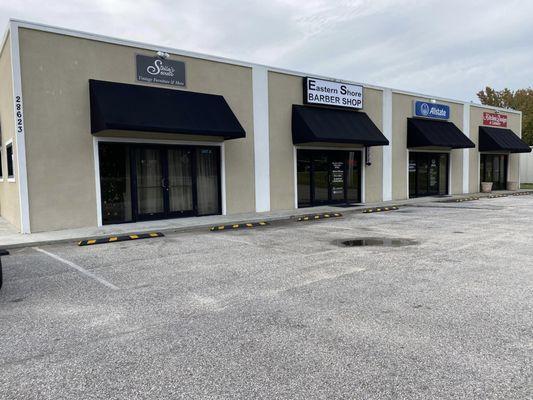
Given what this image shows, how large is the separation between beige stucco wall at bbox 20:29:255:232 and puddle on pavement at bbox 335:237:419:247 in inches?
267

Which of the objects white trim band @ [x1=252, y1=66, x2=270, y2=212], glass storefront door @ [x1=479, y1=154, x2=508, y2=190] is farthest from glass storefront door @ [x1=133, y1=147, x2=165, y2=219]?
glass storefront door @ [x1=479, y1=154, x2=508, y2=190]

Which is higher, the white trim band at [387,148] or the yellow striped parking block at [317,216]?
the white trim band at [387,148]

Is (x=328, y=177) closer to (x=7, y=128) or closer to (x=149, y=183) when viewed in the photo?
(x=149, y=183)

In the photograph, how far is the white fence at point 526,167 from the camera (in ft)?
112

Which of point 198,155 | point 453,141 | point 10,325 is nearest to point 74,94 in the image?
point 198,155

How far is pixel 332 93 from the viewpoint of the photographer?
55.6 feet

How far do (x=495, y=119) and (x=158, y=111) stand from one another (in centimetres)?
2222

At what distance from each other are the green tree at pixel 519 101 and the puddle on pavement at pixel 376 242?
4518 cm

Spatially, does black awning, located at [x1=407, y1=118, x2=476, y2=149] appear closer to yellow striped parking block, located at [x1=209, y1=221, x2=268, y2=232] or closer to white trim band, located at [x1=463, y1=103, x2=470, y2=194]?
white trim band, located at [x1=463, y1=103, x2=470, y2=194]

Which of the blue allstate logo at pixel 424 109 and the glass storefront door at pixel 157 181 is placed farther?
the blue allstate logo at pixel 424 109

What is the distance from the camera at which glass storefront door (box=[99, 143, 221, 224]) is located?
12.4 meters

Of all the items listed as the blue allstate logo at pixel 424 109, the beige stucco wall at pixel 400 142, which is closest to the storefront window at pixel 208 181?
the beige stucco wall at pixel 400 142

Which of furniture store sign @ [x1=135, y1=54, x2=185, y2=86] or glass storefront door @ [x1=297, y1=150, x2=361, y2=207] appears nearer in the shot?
furniture store sign @ [x1=135, y1=54, x2=185, y2=86]

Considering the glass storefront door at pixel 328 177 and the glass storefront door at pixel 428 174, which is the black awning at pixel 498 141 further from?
the glass storefront door at pixel 328 177
